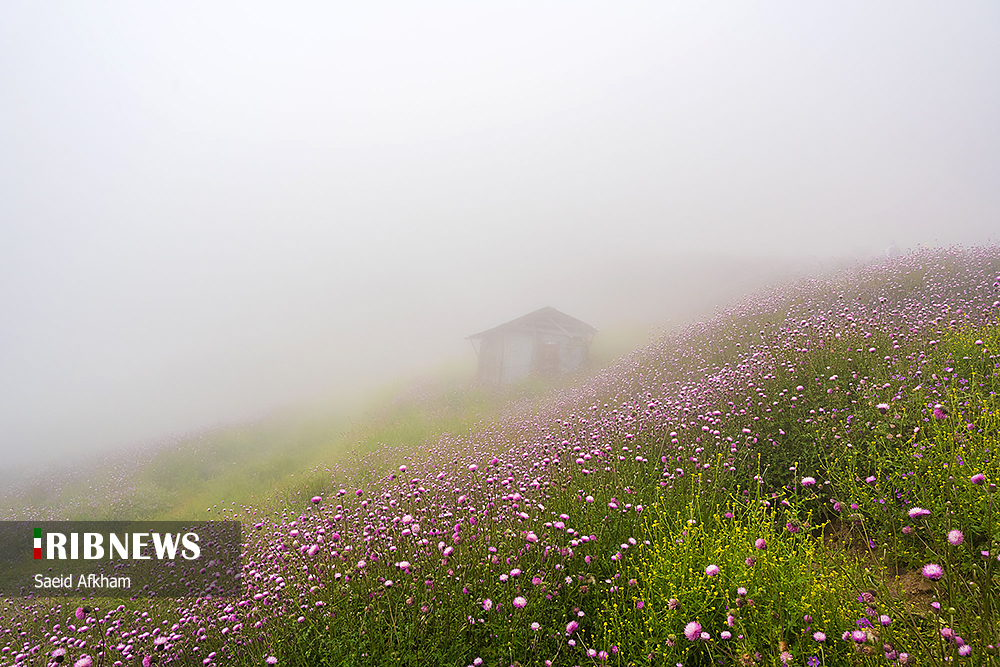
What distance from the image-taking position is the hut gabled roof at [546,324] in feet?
72.0

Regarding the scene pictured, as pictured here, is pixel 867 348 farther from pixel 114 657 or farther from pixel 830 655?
pixel 114 657

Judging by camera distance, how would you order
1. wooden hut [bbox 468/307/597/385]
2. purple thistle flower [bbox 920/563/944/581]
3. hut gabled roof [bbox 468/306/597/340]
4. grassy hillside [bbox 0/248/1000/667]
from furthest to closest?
1. hut gabled roof [bbox 468/306/597/340]
2. wooden hut [bbox 468/307/597/385]
3. grassy hillside [bbox 0/248/1000/667]
4. purple thistle flower [bbox 920/563/944/581]

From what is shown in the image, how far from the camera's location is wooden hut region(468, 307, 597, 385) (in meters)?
21.5

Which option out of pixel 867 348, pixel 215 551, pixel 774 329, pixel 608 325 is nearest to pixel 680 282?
pixel 608 325

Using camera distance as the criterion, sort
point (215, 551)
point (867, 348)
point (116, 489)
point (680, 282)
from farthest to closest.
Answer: point (680, 282) → point (116, 489) → point (215, 551) → point (867, 348)

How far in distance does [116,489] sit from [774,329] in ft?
65.7

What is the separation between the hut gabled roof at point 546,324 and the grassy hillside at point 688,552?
54.4ft

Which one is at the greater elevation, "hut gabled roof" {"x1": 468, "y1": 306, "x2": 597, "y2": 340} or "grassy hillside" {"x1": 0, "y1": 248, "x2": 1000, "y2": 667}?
"hut gabled roof" {"x1": 468, "y1": 306, "x2": 597, "y2": 340}

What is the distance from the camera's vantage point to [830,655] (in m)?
2.07
